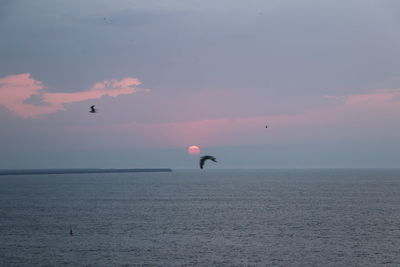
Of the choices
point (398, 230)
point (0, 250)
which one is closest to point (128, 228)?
point (0, 250)

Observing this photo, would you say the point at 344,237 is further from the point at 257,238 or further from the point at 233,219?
the point at 233,219

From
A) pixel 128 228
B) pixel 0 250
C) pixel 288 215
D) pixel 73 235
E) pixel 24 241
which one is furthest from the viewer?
pixel 288 215

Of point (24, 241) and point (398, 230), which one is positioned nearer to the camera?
point (24, 241)

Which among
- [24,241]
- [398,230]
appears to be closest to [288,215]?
[398,230]

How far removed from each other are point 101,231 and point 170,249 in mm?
Result: 22965

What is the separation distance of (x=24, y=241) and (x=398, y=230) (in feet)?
215

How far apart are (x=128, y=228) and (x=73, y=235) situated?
38.0ft

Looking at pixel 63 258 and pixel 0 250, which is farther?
pixel 0 250

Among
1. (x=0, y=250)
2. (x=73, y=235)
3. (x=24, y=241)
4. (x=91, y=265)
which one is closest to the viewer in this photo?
(x=91, y=265)

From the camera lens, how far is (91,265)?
210ft

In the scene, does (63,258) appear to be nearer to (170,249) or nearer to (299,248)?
(170,249)

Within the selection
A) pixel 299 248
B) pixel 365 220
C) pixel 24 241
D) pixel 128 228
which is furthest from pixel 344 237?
pixel 24 241

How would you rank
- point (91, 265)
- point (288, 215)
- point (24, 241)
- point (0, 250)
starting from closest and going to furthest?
1. point (91, 265)
2. point (0, 250)
3. point (24, 241)
4. point (288, 215)

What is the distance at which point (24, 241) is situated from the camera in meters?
80.8
